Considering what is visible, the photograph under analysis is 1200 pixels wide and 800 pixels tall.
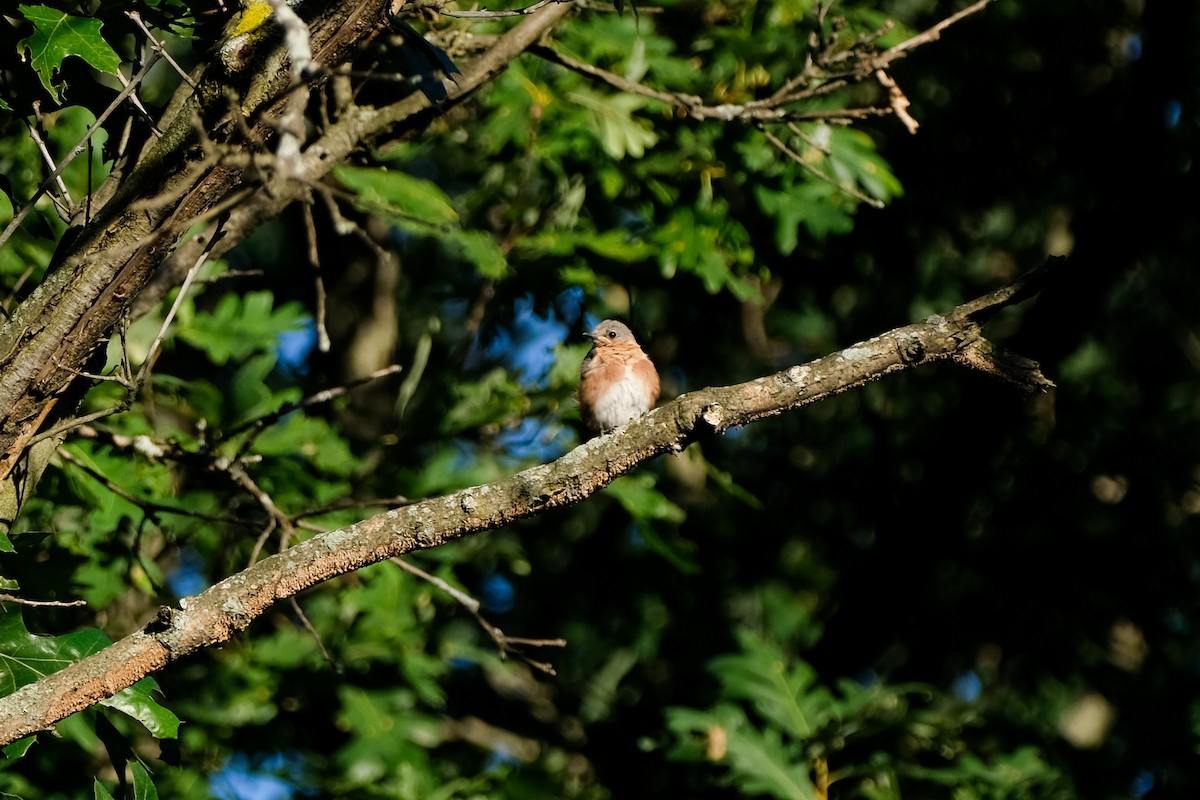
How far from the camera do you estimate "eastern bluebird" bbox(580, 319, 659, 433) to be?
17.5 feet

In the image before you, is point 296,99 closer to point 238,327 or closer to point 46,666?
point 46,666

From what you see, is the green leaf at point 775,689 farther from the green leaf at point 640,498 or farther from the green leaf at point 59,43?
the green leaf at point 59,43

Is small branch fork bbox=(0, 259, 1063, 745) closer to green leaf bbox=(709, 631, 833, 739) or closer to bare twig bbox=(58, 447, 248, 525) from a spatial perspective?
bare twig bbox=(58, 447, 248, 525)

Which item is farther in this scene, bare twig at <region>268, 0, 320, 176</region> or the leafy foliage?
the leafy foliage

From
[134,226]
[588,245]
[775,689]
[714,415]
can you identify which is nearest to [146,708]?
[134,226]

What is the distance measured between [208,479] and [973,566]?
16.4 ft

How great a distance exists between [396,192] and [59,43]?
5.72 feet

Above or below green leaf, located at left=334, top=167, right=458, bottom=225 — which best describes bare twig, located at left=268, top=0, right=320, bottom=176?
above

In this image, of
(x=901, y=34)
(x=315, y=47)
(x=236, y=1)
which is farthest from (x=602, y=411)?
(x=315, y=47)

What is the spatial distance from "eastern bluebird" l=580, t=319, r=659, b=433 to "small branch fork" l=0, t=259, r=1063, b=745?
245cm

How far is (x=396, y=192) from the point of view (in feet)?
14.8

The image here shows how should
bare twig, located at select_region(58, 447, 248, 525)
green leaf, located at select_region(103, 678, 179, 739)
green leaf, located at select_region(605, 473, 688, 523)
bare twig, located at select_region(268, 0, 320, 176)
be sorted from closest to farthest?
1. bare twig, located at select_region(268, 0, 320, 176)
2. green leaf, located at select_region(103, 678, 179, 739)
3. bare twig, located at select_region(58, 447, 248, 525)
4. green leaf, located at select_region(605, 473, 688, 523)

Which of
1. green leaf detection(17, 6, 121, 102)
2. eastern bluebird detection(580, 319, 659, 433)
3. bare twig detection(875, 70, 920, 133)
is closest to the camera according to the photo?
green leaf detection(17, 6, 121, 102)

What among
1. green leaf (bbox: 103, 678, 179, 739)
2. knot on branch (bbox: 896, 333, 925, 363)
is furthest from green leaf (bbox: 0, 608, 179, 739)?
knot on branch (bbox: 896, 333, 925, 363)
